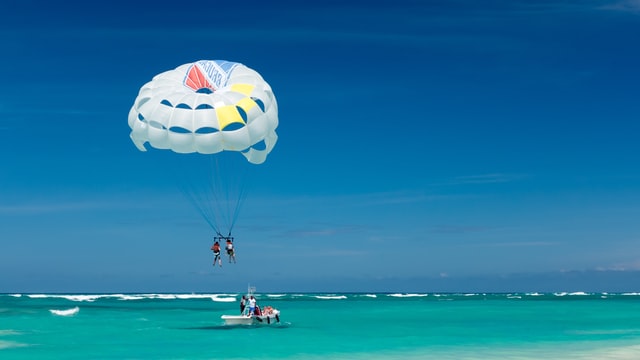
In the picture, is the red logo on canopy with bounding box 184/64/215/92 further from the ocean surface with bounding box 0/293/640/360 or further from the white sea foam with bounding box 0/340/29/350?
the white sea foam with bounding box 0/340/29/350

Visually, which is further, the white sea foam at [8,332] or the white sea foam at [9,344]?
the white sea foam at [8,332]

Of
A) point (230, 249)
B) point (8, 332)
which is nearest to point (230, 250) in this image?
point (230, 249)

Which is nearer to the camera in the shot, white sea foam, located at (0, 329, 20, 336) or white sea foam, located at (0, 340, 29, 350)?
white sea foam, located at (0, 340, 29, 350)

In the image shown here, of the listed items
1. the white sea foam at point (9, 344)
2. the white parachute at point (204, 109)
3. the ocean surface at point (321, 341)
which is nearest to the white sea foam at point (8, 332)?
the ocean surface at point (321, 341)

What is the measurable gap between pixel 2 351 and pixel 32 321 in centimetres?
1843

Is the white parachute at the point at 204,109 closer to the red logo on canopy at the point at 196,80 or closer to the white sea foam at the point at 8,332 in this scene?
the red logo on canopy at the point at 196,80

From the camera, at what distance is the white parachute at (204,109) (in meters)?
23.2

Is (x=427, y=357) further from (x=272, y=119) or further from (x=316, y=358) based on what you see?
(x=272, y=119)

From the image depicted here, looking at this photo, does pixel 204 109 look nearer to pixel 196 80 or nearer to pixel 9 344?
pixel 196 80

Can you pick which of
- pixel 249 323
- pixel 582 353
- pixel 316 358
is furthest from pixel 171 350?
pixel 582 353

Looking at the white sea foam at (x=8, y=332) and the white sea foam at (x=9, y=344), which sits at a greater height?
the white sea foam at (x=8, y=332)

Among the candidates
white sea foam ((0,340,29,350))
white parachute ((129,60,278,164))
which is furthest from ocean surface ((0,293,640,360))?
white parachute ((129,60,278,164))

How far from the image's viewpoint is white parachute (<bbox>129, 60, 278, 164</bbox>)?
915 inches

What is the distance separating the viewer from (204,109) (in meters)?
23.4
